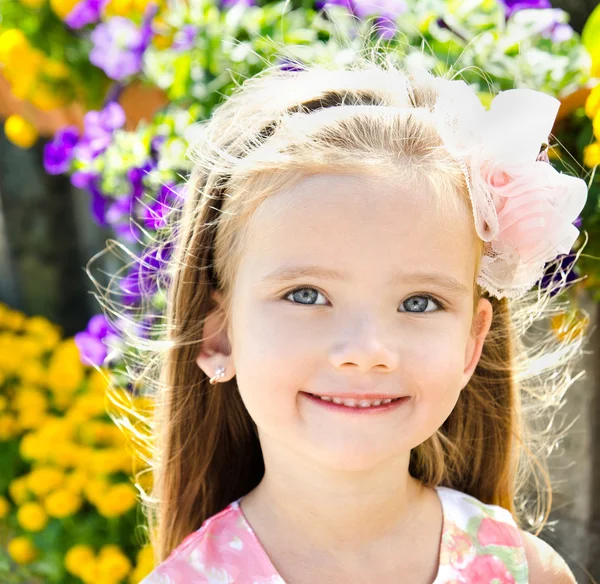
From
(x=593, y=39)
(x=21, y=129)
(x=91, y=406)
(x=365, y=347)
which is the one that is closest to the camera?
(x=365, y=347)

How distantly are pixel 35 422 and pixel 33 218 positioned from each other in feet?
4.03

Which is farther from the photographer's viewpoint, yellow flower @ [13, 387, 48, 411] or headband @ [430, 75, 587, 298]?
yellow flower @ [13, 387, 48, 411]

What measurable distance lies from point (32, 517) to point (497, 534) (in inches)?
53.6

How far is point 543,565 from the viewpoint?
4.80 feet

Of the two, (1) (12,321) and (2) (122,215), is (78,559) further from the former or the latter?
(1) (12,321)

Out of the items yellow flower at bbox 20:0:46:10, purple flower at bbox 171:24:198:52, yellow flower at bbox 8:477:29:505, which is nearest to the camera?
purple flower at bbox 171:24:198:52

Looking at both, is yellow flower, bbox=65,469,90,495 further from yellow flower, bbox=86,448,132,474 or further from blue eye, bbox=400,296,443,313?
blue eye, bbox=400,296,443,313

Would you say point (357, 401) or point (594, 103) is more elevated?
point (594, 103)

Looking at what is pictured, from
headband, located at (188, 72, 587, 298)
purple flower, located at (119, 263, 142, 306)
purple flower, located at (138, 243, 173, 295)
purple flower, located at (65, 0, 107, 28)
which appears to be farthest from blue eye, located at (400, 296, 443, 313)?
purple flower, located at (65, 0, 107, 28)

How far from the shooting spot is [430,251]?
1210mm

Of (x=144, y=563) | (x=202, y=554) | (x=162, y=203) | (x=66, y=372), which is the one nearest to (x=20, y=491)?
(x=66, y=372)

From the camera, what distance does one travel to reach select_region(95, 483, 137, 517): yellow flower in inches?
85.8

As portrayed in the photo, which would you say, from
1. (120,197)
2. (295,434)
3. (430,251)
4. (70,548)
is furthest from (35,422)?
(430,251)

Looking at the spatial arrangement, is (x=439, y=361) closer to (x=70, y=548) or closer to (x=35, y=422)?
(x=70, y=548)
